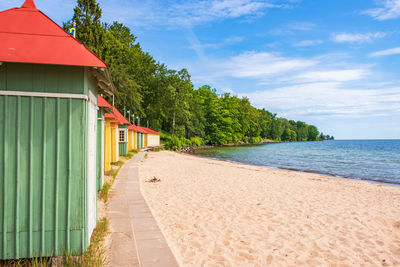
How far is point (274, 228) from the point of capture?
5.72 metres

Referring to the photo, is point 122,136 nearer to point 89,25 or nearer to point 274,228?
point 89,25

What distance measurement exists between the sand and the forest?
16.5 meters

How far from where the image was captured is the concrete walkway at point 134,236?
3848 mm

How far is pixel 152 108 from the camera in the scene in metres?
49.5

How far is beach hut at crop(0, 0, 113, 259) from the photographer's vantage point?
3.34 metres

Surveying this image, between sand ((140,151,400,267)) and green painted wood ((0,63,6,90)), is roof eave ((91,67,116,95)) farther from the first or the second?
sand ((140,151,400,267))

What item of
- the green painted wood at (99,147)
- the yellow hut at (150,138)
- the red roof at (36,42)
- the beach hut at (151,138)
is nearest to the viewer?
the red roof at (36,42)

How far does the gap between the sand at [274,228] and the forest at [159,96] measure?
54.2 ft

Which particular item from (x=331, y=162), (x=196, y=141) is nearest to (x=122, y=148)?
(x=331, y=162)

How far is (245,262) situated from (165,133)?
5413cm

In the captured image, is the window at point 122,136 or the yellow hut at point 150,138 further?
the yellow hut at point 150,138

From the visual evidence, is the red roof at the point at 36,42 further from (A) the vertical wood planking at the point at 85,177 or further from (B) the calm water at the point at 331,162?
(B) the calm water at the point at 331,162

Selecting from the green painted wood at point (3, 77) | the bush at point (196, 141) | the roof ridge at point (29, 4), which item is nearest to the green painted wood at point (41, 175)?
the green painted wood at point (3, 77)

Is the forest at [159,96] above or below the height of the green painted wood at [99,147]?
above
